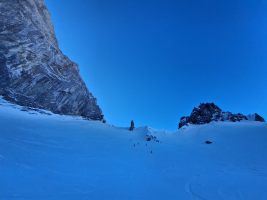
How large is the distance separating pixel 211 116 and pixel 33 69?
2901 centimetres

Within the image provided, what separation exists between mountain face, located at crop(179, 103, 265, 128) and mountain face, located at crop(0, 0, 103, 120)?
63.3ft

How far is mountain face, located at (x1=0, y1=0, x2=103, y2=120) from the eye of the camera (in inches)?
1297

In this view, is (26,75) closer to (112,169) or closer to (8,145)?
(8,145)

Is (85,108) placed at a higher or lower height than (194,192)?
higher

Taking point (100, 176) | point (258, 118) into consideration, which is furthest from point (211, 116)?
point (100, 176)

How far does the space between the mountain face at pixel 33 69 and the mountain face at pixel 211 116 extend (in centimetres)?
1931

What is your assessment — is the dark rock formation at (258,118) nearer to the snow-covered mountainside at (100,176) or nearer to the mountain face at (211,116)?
the mountain face at (211,116)

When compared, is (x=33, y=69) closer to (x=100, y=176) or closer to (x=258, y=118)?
(x=100, y=176)

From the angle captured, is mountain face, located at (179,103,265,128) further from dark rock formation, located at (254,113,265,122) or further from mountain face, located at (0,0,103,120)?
mountain face, located at (0,0,103,120)

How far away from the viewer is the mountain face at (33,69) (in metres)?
32.9

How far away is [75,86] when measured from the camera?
44031 millimetres

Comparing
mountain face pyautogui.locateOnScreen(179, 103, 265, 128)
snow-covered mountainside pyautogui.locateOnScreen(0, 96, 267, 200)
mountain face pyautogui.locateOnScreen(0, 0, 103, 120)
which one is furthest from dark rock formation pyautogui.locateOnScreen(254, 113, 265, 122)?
mountain face pyautogui.locateOnScreen(0, 0, 103, 120)

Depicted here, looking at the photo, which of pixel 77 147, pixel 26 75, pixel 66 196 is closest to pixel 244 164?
pixel 77 147

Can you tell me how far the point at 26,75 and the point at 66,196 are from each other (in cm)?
3209
